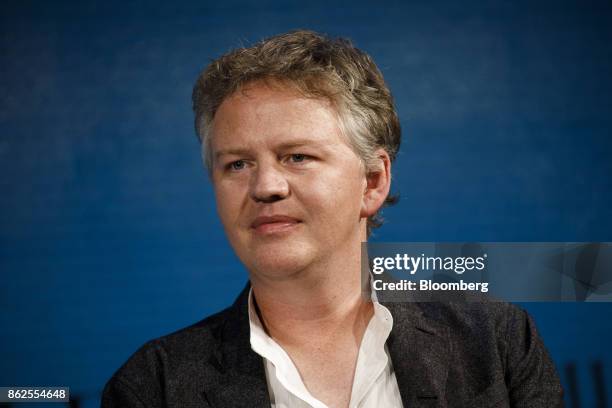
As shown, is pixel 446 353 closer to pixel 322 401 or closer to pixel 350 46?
pixel 322 401

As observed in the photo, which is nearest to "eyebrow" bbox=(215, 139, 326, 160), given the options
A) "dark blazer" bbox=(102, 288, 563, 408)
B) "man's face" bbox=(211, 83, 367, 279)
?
"man's face" bbox=(211, 83, 367, 279)

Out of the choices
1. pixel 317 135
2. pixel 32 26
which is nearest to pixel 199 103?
pixel 317 135

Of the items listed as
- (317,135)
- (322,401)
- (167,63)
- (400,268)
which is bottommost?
(322,401)

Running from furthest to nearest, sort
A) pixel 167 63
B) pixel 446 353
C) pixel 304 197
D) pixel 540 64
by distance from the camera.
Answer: pixel 167 63, pixel 540 64, pixel 446 353, pixel 304 197

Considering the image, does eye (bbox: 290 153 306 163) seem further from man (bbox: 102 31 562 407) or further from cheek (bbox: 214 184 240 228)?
cheek (bbox: 214 184 240 228)

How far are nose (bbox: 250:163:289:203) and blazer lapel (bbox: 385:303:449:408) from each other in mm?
394

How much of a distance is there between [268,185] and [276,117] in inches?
5.8

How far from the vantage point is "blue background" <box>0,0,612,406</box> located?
6.44 ft

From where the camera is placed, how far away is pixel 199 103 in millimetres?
1765

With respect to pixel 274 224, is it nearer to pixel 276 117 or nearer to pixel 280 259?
pixel 280 259

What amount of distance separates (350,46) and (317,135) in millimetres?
280

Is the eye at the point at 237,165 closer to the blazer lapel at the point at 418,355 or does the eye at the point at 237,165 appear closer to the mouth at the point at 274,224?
the mouth at the point at 274,224

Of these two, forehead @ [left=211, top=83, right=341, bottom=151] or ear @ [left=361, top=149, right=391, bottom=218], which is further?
ear @ [left=361, top=149, right=391, bottom=218]

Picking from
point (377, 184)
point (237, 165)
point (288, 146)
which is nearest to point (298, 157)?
point (288, 146)
